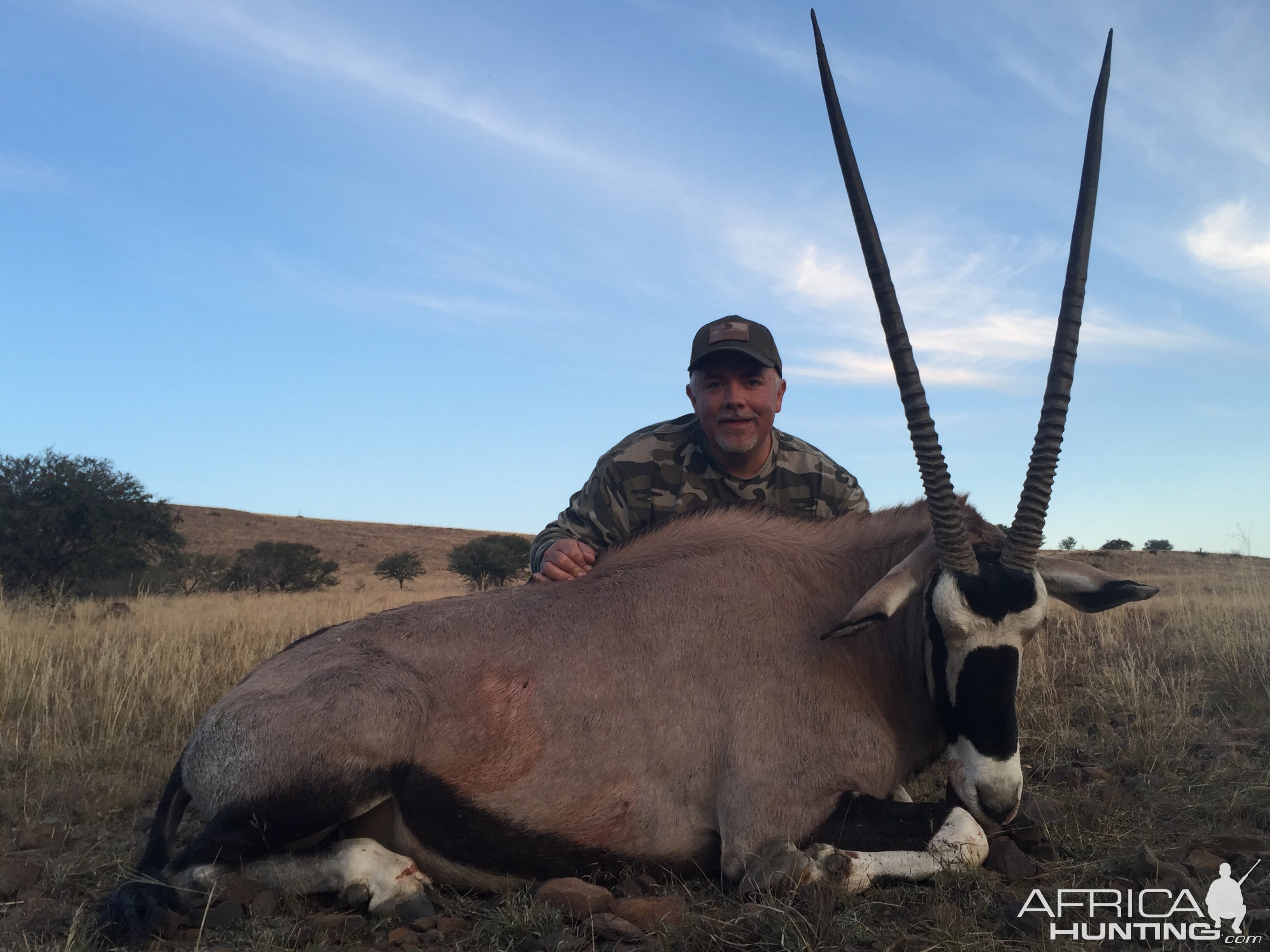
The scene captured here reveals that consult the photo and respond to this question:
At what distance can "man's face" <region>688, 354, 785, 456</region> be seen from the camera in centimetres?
574

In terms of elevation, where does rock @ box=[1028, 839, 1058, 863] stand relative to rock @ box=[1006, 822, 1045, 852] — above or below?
below

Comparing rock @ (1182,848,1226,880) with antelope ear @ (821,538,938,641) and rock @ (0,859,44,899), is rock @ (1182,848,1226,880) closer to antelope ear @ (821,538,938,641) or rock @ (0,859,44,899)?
antelope ear @ (821,538,938,641)

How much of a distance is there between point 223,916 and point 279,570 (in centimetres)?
2583

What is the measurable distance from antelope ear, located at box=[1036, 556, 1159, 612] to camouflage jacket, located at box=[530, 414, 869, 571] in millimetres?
2197

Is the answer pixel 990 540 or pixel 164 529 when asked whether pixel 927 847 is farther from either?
pixel 164 529

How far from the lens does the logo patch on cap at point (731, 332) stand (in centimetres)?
577

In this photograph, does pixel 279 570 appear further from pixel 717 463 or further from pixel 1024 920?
pixel 1024 920

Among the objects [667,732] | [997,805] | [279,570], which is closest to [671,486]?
[667,732]

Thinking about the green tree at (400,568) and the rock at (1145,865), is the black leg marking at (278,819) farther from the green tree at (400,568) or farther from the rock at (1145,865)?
the green tree at (400,568)

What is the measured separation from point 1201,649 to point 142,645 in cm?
913

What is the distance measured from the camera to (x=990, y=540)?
12.2ft

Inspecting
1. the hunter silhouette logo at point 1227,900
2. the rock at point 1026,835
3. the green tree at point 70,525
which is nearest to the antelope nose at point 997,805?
the rock at point 1026,835

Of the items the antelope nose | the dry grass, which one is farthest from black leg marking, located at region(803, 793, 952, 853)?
the dry grass

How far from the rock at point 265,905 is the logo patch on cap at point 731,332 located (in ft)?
12.8
